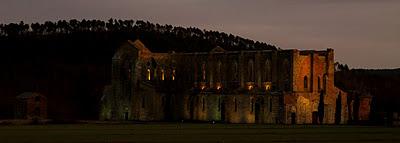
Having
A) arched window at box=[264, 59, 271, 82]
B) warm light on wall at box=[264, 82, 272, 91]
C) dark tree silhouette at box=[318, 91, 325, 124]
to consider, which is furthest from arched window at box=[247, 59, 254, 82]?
dark tree silhouette at box=[318, 91, 325, 124]

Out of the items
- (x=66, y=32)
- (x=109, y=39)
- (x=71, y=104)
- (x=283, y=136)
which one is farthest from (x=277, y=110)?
(x=66, y=32)

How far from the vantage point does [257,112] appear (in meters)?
84.6

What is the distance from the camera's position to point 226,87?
295 ft

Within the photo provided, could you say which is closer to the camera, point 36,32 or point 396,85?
point 396,85

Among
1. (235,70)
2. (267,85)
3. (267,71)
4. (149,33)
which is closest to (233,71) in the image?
(235,70)

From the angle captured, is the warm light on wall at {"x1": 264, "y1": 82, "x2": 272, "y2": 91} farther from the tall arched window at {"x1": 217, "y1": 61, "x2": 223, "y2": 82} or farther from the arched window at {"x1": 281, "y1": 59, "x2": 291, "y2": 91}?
the tall arched window at {"x1": 217, "y1": 61, "x2": 223, "y2": 82}

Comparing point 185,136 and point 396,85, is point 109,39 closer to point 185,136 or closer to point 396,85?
point 396,85

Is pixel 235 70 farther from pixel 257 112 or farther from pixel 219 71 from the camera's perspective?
pixel 257 112

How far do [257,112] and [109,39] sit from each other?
82.3 m

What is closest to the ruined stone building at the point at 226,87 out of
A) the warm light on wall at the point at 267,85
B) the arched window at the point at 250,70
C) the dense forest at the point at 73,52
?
the arched window at the point at 250,70

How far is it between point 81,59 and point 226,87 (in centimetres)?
6302

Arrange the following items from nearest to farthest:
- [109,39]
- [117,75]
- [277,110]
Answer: [277,110] → [117,75] → [109,39]

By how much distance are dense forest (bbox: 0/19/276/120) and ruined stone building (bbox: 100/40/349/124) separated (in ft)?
34.4

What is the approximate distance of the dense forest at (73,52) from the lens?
119 m
